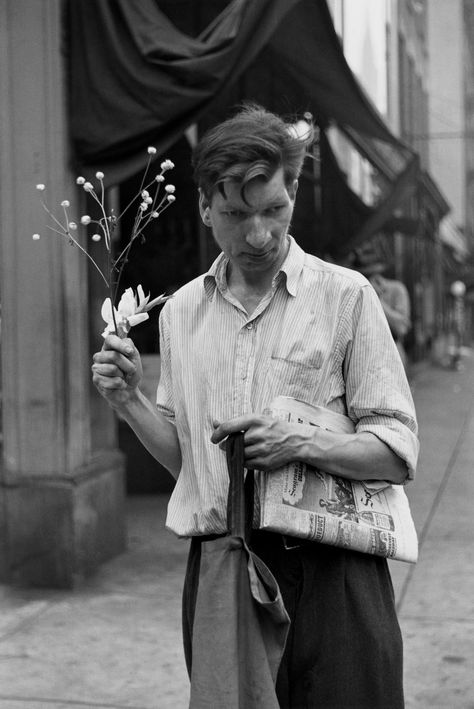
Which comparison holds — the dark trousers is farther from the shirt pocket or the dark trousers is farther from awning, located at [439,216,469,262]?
awning, located at [439,216,469,262]

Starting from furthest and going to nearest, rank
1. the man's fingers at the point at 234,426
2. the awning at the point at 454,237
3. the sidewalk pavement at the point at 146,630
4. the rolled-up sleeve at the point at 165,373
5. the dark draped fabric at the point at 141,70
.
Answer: the awning at the point at 454,237
the dark draped fabric at the point at 141,70
the sidewalk pavement at the point at 146,630
the rolled-up sleeve at the point at 165,373
the man's fingers at the point at 234,426

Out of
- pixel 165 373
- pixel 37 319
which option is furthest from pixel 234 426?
pixel 37 319

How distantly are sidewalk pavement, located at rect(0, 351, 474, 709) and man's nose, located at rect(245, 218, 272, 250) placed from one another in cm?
247

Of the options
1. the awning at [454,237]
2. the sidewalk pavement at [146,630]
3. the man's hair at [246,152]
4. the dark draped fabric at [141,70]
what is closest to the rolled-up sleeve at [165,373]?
the man's hair at [246,152]

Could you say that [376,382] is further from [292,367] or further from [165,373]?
[165,373]

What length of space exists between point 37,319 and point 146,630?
1.76 meters

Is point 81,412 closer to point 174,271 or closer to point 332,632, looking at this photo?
point 174,271

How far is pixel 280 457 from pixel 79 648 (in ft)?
9.61

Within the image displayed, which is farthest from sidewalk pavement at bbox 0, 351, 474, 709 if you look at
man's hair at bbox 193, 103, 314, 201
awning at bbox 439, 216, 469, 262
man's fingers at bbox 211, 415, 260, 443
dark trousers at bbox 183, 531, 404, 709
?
awning at bbox 439, 216, 469, 262

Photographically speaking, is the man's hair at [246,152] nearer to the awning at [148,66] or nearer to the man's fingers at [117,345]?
the man's fingers at [117,345]

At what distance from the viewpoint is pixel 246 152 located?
2072mm

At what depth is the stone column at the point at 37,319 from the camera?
5.53 metres

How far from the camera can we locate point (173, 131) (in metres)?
5.48

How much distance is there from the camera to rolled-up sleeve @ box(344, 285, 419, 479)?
2164mm
